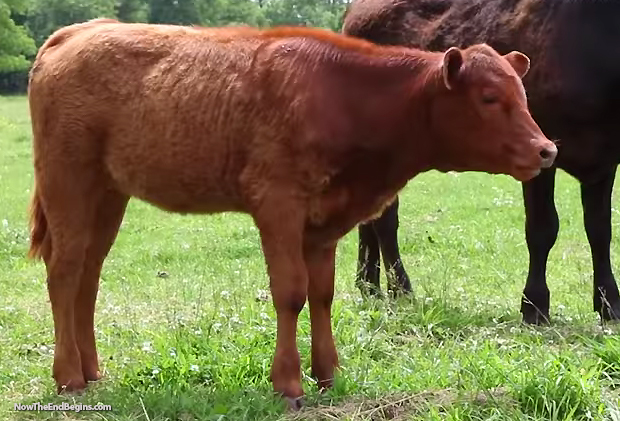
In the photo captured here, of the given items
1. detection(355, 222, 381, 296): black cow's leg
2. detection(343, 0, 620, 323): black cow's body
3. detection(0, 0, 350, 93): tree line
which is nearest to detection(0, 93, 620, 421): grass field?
detection(355, 222, 381, 296): black cow's leg

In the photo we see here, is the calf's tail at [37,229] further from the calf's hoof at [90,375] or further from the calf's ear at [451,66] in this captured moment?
the calf's ear at [451,66]

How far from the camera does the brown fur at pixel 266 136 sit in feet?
14.5

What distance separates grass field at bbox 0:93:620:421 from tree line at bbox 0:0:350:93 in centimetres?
3424

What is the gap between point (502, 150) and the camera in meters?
4.35

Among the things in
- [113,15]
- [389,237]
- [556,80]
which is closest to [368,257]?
[389,237]

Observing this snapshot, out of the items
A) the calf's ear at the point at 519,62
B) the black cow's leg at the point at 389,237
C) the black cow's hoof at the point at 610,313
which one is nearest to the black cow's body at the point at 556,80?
the black cow's hoof at the point at 610,313

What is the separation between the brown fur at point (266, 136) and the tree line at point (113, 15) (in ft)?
125

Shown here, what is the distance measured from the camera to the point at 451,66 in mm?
4305

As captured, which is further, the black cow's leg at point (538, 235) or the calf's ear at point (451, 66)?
the black cow's leg at point (538, 235)

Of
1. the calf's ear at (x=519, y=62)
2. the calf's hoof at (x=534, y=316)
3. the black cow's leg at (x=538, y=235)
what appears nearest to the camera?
the calf's ear at (x=519, y=62)

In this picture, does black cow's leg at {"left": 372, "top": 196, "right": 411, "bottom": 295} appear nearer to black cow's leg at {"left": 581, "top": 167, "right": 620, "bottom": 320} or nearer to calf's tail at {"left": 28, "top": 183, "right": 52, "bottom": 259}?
black cow's leg at {"left": 581, "top": 167, "right": 620, "bottom": 320}

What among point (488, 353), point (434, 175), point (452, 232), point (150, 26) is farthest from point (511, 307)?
point (434, 175)

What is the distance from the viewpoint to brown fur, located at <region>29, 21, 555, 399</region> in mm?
4418

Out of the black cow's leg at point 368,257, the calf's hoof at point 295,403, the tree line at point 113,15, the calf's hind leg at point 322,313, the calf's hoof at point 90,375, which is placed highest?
the calf's hind leg at point 322,313
